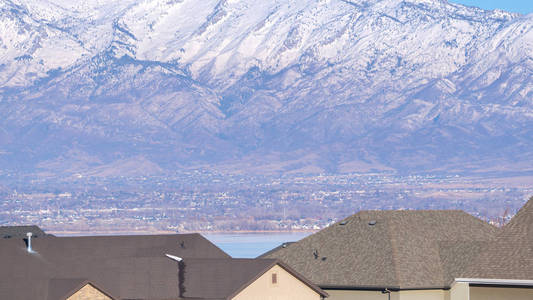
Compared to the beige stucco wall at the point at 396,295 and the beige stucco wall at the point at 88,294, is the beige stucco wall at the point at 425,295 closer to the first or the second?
the beige stucco wall at the point at 396,295

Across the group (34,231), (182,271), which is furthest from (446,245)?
(34,231)

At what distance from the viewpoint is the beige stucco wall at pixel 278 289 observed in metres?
59.7

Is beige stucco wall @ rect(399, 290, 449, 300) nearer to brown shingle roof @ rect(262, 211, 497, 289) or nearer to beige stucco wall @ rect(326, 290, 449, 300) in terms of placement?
→ beige stucco wall @ rect(326, 290, 449, 300)

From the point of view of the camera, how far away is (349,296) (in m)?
64.9

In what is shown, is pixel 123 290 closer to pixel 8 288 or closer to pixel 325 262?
pixel 8 288

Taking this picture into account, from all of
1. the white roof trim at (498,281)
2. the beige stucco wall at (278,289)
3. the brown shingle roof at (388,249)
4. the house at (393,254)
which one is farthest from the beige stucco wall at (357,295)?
the white roof trim at (498,281)

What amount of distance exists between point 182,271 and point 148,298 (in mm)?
2774

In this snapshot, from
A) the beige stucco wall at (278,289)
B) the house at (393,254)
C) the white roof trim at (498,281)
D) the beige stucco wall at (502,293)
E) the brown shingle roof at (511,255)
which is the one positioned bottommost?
the beige stucco wall at (502,293)

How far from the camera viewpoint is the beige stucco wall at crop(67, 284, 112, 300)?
5585cm

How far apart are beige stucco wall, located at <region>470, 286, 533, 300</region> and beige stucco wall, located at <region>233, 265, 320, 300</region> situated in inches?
669

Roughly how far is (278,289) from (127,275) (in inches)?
263

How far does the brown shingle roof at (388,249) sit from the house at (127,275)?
3507 mm

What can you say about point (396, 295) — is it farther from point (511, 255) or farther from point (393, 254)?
point (511, 255)

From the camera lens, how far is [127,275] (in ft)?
203
